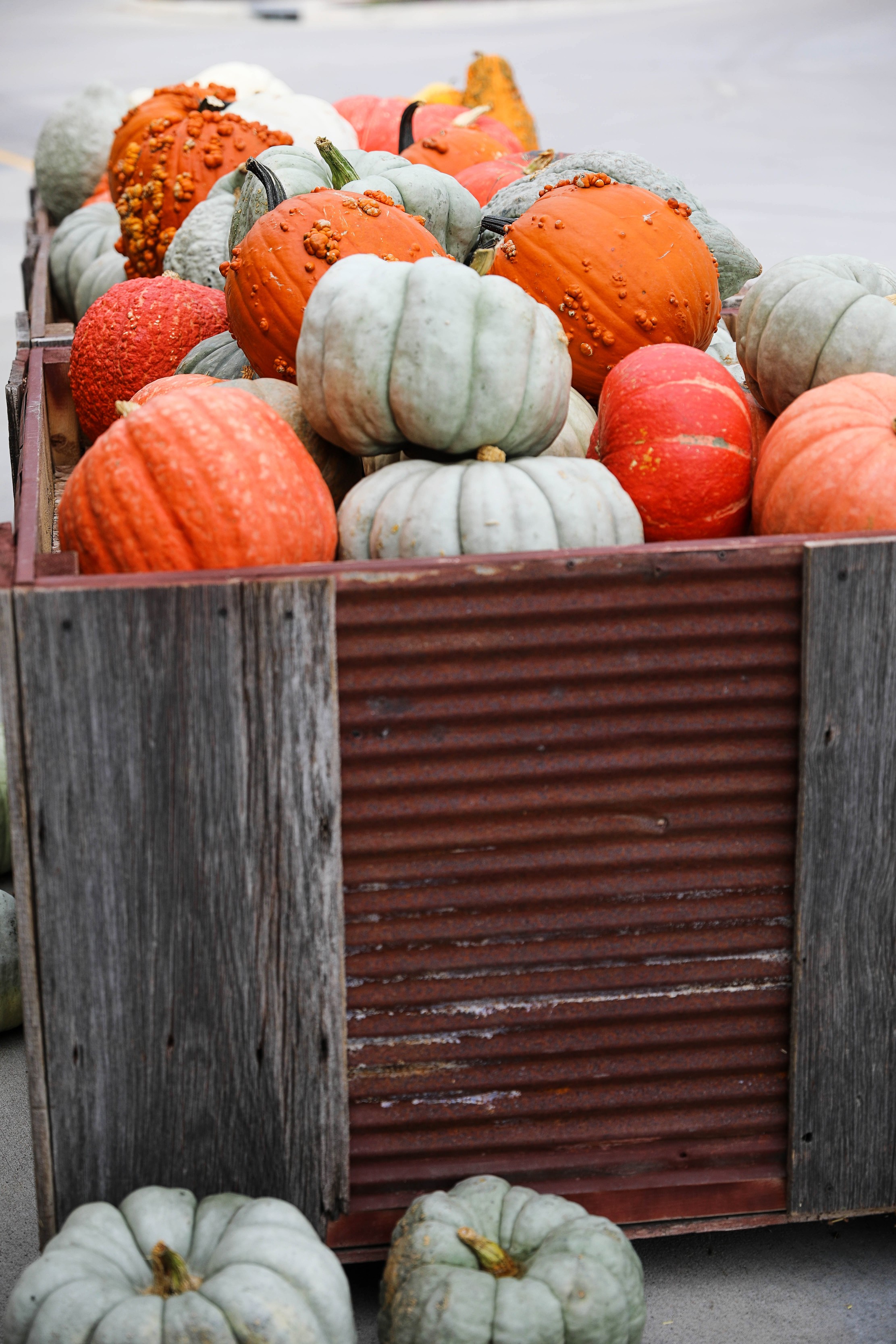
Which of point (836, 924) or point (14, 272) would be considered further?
point (14, 272)

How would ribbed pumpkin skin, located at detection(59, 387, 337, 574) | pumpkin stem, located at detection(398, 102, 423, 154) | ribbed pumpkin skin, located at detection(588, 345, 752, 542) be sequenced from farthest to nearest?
1. pumpkin stem, located at detection(398, 102, 423, 154)
2. ribbed pumpkin skin, located at detection(588, 345, 752, 542)
3. ribbed pumpkin skin, located at detection(59, 387, 337, 574)

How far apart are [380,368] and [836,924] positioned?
1036 mm

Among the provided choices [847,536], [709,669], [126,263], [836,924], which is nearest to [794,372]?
[847,536]

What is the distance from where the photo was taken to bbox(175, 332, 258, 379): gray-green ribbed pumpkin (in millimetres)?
2668

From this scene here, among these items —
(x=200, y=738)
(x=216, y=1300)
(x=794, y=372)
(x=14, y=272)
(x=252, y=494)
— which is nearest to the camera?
(x=216, y=1300)

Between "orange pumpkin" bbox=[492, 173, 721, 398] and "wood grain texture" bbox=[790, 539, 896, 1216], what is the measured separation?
85 centimetres

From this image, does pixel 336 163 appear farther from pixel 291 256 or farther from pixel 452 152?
pixel 452 152

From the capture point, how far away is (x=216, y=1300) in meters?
1.57

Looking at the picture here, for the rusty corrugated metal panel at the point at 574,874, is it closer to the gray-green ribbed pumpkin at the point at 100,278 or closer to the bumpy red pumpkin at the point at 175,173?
the bumpy red pumpkin at the point at 175,173

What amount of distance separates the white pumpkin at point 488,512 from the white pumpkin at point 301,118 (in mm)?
2245

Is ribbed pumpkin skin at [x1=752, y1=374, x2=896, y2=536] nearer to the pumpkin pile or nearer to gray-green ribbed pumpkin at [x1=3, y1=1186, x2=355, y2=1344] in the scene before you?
the pumpkin pile

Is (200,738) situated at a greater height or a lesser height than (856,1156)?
greater

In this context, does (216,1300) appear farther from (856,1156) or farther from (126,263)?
(126,263)

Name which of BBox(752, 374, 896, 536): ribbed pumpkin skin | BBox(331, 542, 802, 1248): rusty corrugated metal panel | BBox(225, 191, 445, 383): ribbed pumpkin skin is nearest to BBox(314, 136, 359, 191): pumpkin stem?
BBox(225, 191, 445, 383): ribbed pumpkin skin
